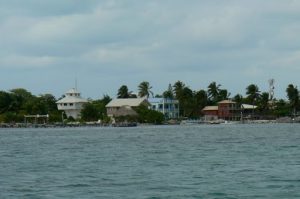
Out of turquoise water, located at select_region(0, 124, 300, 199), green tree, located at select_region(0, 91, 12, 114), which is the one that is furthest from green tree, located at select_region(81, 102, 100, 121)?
turquoise water, located at select_region(0, 124, 300, 199)

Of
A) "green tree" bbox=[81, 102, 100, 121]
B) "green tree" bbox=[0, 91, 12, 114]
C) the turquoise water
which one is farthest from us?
"green tree" bbox=[81, 102, 100, 121]

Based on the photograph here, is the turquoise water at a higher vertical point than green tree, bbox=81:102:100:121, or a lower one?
lower

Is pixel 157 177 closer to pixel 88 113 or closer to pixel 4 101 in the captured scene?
pixel 4 101

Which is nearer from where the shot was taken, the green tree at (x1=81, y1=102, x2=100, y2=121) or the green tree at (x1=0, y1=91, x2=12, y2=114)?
the green tree at (x1=0, y1=91, x2=12, y2=114)

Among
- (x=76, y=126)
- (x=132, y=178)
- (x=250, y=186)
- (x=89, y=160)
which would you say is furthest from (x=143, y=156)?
(x=76, y=126)

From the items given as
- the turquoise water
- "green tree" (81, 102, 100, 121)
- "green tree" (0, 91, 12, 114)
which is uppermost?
"green tree" (0, 91, 12, 114)

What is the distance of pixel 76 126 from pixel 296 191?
166 m

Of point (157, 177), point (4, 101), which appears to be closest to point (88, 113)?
point (4, 101)

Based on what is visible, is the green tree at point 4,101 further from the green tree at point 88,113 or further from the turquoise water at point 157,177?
the turquoise water at point 157,177

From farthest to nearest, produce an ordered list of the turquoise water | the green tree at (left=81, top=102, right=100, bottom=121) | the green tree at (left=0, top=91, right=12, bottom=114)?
the green tree at (left=81, top=102, right=100, bottom=121) < the green tree at (left=0, top=91, right=12, bottom=114) < the turquoise water

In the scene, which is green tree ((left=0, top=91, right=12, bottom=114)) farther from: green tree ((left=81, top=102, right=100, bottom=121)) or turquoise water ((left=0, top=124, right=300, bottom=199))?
turquoise water ((left=0, top=124, right=300, bottom=199))

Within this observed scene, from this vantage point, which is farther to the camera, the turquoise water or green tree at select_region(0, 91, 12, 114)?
green tree at select_region(0, 91, 12, 114)

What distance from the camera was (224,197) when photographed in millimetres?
27125

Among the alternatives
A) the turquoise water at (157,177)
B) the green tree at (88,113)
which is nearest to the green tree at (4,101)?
the green tree at (88,113)
